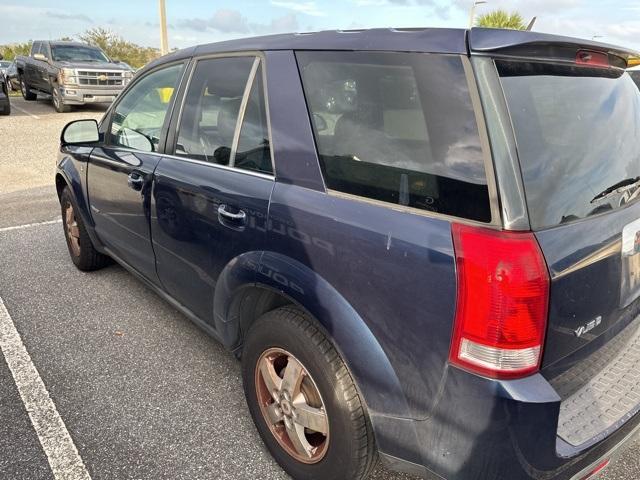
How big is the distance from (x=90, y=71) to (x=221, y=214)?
13.6 metres

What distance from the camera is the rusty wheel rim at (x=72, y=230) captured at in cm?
414

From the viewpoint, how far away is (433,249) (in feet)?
4.67

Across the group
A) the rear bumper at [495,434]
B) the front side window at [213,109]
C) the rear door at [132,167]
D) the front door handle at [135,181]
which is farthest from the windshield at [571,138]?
the front door handle at [135,181]

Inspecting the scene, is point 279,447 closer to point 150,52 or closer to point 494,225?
point 494,225

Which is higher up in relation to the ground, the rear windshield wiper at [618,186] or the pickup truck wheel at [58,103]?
the rear windshield wiper at [618,186]

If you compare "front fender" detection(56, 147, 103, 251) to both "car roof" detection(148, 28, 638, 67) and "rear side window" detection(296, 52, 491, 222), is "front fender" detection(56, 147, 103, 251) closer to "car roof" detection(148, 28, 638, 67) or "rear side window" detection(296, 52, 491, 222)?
"car roof" detection(148, 28, 638, 67)

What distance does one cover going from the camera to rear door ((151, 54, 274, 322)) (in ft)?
6.85

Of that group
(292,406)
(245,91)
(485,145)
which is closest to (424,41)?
(485,145)

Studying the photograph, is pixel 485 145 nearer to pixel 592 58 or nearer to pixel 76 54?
pixel 592 58

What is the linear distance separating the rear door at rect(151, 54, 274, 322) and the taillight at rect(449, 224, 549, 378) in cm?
88

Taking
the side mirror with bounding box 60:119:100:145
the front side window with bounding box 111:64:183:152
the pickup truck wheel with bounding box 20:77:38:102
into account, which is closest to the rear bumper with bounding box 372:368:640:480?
the front side window with bounding box 111:64:183:152

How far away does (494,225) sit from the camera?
53.9 inches

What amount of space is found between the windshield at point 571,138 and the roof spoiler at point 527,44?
0.11ft

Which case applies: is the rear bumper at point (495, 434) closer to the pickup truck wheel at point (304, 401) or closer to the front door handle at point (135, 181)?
the pickup truck wheel at point (304, 401)
